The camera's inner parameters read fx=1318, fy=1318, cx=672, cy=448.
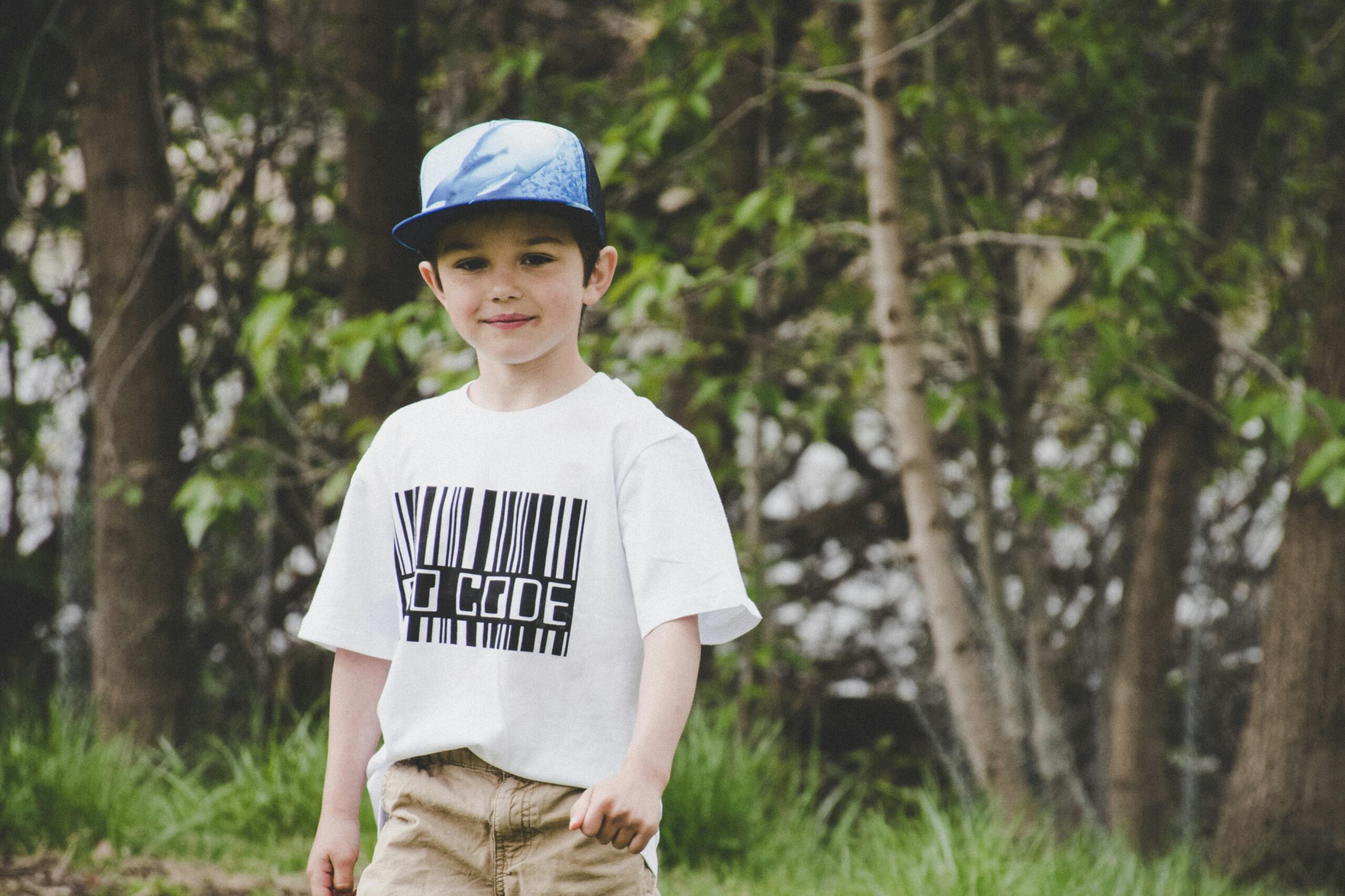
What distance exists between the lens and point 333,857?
1571 millimetres

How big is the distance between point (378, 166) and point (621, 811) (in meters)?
3.64

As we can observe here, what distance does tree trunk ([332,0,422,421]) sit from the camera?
14.4 ft

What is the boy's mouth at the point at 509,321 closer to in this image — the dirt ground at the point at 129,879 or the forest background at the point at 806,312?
the forest background at the point at 806,312

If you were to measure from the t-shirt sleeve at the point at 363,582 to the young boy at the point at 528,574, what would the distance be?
43mm

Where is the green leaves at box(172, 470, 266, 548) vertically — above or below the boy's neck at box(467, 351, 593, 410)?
below

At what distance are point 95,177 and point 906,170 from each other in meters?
2.62

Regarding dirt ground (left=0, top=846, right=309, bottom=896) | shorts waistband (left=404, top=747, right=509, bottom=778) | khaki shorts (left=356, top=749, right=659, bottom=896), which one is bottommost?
dirt ground (left=0, top=846, right=309, bottom=896)

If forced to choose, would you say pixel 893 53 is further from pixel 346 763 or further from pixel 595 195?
pixel 346 763

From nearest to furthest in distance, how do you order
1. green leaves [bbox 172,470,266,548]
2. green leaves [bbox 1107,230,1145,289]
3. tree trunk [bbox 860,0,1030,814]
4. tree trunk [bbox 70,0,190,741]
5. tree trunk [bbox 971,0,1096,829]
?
green leaves [bbox 1107,230,1145,289] < green leaves [bbox 172,470,266,548] < tree trunk [bbox 860,0,1030,814] < tree trunk [bbox 971,0,1096,829] < tree trunk [bbox 70,0,190,741]

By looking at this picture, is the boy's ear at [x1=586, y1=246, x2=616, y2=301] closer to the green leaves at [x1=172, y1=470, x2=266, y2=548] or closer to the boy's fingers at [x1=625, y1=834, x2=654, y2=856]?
the boy's fingers at [x1=625, y1=834, x2=654, y2=856]

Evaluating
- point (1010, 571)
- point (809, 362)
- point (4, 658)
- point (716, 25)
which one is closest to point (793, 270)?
point (809, 362)

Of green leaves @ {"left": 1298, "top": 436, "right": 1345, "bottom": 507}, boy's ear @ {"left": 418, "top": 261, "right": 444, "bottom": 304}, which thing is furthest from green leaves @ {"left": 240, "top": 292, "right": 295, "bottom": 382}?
green leaves @ {"left": 1298, "top": 436, "right": 1345, "bottom": 507}

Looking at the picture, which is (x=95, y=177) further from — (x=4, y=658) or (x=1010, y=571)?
(x=1010, y=571)

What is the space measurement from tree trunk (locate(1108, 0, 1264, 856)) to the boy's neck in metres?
3.15
